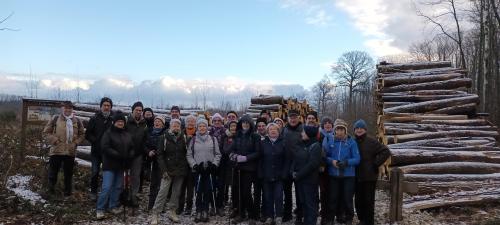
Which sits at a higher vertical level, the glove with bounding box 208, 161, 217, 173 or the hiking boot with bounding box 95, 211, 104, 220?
the glove with bounding box 208, 161, 217, 173

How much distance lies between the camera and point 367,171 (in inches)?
284

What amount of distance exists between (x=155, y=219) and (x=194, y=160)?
120cm

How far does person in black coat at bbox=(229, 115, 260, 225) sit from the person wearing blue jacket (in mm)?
1285

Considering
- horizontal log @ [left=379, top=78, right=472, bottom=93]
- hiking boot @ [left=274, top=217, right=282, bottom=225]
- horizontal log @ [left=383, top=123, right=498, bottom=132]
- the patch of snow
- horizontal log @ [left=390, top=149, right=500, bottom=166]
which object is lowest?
hiking boot @ [left=274, top=217, right=282, bottom=225]

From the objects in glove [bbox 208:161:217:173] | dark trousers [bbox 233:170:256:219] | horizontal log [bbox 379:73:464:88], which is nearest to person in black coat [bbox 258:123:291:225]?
dark trousers [bbox 233:170:256:219]

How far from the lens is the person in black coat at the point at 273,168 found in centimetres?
743

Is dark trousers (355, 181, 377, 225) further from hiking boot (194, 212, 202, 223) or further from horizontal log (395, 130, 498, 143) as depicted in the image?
horizontal log (395, 130, 498, 143)

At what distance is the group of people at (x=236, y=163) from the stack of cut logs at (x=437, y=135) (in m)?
2.15

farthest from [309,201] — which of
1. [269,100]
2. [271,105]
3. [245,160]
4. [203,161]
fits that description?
[269,100]

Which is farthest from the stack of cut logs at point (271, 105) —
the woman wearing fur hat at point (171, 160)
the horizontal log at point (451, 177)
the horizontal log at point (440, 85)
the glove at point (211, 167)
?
the woman wearing fur hat at point (171, 160)

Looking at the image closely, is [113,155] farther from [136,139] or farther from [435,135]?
[435,135]

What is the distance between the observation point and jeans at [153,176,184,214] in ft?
25.3

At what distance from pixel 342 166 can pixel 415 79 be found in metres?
9.22

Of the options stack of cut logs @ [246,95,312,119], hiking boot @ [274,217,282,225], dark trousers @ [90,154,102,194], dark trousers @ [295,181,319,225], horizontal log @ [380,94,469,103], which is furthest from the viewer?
stack of cut logs @ [246,95,312,119]
